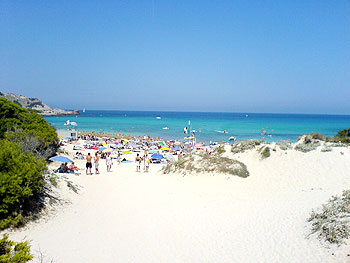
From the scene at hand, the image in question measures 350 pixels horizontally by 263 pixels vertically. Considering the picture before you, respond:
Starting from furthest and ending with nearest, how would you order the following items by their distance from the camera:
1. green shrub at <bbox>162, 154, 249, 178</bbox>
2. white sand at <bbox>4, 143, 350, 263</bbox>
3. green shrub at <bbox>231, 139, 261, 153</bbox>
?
green shrub at <bbox>231, 139, 261, 153</bbox>
green shrub at <bbox>162, 154, 249, 178</bbox>
white sand at <bbox>4, 143, 350, 263</bbox>

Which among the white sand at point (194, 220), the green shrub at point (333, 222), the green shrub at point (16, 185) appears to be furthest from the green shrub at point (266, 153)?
the green shrub at point (16, 185)

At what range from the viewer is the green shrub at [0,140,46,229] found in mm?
7031

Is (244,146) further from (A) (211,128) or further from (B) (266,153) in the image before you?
(A) (211,128)

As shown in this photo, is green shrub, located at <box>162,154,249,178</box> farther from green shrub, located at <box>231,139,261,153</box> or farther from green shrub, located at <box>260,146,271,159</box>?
green shrub, located at <box>231,139,261,153</box>

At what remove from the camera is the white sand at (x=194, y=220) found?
257 inches

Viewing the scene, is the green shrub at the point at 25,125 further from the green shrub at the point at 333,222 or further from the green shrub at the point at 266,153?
the green shrub at the point at 333,222

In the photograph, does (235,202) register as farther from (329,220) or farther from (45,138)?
(45,138)

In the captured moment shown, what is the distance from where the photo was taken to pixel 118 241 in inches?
284

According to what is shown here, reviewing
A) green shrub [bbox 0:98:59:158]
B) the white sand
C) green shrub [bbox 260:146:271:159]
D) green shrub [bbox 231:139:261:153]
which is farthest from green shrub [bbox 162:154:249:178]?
green shrub [bbox 0:98:59:158]

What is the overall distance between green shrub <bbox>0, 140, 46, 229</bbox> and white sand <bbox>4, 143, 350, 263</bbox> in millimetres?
539

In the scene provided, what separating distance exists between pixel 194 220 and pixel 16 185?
17.0 feet

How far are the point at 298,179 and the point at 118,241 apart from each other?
10.8 meters

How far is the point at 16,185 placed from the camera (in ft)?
23.6

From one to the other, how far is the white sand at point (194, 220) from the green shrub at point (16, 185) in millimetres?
539
